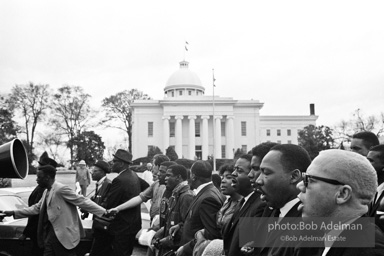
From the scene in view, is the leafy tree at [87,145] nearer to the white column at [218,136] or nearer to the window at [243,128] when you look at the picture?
the white column at [218,136]

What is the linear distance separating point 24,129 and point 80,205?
48.1 m

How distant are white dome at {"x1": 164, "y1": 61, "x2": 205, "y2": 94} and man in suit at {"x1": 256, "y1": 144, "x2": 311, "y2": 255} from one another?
2991 inches

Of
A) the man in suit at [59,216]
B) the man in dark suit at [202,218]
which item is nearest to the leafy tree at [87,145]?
the man in suit at [59,216]

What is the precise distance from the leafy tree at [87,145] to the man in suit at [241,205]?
46427mm

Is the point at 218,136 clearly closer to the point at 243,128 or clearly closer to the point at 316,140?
the point at 243,128

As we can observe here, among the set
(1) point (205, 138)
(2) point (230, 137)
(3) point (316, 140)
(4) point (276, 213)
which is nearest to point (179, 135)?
(1) point (205, 138)

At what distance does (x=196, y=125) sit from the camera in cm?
7381

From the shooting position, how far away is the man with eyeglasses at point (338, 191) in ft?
7.32

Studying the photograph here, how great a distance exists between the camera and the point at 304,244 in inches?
102

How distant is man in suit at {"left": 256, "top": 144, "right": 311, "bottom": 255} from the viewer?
10.5ft

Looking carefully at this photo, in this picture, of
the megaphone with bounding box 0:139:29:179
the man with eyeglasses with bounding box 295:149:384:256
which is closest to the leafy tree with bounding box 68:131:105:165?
the megaphone with bounding box 0:139:29:179

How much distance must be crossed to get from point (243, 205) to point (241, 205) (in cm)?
24

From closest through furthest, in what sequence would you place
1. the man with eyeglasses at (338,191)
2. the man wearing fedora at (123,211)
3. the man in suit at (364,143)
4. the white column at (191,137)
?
the man with eyeglasses at (338,191)
the man in suit at (364,143)
the man wearing fedora at (123,211)
the white column at (191,137)

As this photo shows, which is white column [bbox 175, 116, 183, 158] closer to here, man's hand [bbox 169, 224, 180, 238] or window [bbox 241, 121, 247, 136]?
window [bbox 241, 121, 247, 136]
